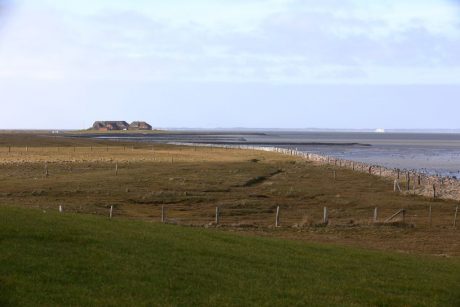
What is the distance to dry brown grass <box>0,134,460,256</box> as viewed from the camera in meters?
27.8

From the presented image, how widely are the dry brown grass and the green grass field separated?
8006mm

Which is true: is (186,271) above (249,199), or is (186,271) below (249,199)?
above

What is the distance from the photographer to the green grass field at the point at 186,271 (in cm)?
1143

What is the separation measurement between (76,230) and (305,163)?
195 feet

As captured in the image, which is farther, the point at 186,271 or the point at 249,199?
the point at 249,199

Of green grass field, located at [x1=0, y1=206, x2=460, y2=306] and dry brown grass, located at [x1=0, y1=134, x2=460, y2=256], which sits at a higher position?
green grass field, located at [x1=0, y1=206, x2=460, y2=306]

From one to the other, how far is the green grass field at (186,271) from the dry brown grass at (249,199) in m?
8.01

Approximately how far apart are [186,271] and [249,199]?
26.9 m

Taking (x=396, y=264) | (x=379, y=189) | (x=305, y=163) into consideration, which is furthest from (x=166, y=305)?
(x=305, y=163)

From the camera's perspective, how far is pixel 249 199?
132ft

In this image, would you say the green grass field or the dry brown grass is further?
the dry brown grass

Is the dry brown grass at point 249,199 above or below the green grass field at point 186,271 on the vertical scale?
below

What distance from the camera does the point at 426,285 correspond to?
14156mm

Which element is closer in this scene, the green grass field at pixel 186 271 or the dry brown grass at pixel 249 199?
the green grass field at pixel 186 271
